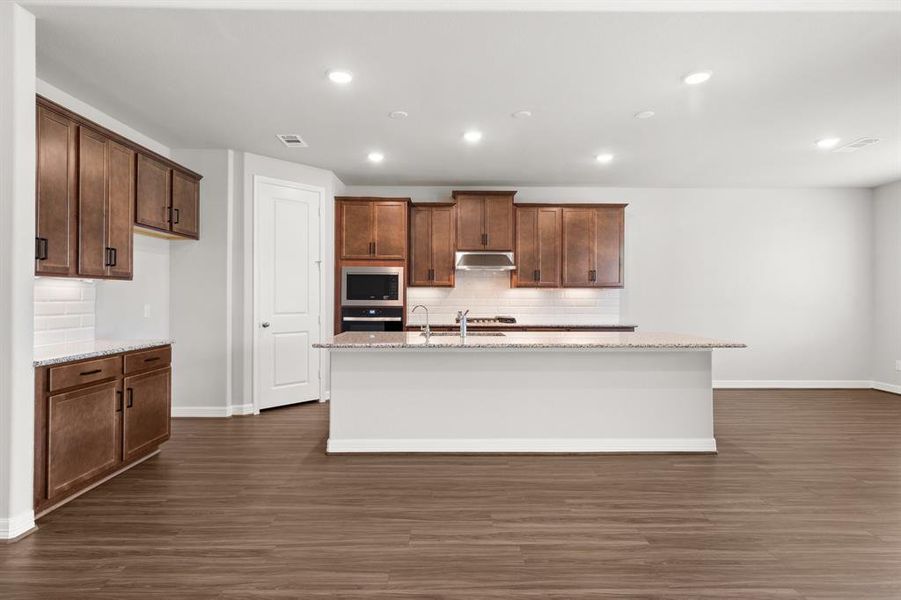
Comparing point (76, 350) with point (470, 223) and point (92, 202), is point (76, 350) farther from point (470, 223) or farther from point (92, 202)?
point (470, 223)

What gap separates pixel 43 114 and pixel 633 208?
6.36 metres

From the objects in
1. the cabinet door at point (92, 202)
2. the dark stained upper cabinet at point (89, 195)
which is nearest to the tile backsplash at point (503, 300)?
the dark stained upper cabinet at point (89, 195)

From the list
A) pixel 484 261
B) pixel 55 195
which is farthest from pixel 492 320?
pixel 55 195

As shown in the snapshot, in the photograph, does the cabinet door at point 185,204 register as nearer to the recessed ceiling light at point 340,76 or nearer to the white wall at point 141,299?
the white wall at point 141,299

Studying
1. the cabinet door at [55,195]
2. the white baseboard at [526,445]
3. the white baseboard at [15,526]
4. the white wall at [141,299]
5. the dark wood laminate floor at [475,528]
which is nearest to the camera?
the dark wood laminate floor at [475,528]

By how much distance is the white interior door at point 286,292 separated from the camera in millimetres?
Answer: 5449

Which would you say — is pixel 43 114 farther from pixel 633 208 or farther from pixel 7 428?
pixel 633 208

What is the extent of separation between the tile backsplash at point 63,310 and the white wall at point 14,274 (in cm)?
110

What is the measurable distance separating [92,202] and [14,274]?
1.05m

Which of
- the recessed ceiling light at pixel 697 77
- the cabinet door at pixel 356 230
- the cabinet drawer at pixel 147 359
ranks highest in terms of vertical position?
the recessed ceiling light at pixel 697 77

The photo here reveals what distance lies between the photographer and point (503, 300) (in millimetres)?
6781

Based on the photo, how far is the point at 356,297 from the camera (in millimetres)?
6180

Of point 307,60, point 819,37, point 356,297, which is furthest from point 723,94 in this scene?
point 356,297

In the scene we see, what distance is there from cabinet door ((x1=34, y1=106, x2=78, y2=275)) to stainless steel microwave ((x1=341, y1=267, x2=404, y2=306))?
3126 millimetres
